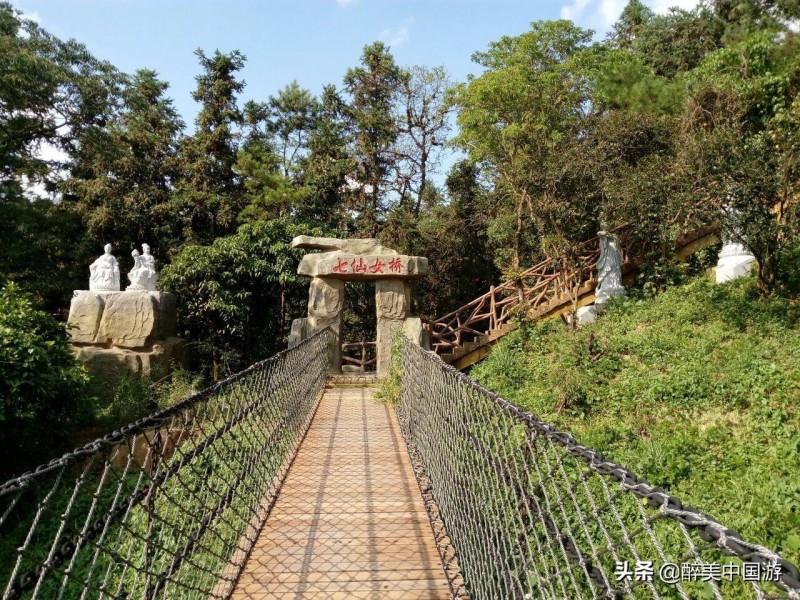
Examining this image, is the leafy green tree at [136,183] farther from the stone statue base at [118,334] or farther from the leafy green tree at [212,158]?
the stone statue base at [118,334]

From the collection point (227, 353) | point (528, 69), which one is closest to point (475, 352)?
point (227, 353)

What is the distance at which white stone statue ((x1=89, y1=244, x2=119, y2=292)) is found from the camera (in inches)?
353

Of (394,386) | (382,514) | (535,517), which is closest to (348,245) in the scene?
(394,386)

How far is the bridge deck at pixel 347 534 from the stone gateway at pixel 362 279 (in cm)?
355

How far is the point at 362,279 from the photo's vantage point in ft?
26.8

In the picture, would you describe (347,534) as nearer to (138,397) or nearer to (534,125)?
A: (138,397)

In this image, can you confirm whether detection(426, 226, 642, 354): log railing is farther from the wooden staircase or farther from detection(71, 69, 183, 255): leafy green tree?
detection(71, 69, 183, 255): leafy green tree

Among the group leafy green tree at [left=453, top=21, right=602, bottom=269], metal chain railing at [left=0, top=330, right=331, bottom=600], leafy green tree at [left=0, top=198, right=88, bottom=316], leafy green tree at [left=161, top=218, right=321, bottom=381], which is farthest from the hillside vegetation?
leafy green tree at [left=0, top=198, right=88, bottom=316]

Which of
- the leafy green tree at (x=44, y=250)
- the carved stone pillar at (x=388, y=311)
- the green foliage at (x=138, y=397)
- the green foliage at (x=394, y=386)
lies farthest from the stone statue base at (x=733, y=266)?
the leafy green tree at (x=44, y=250)

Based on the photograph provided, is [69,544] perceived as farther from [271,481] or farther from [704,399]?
[704,399]

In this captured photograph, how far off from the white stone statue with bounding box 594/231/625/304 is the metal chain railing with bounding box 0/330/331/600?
5273 millimetres

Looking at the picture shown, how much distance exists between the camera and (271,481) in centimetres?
337

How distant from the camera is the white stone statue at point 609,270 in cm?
924

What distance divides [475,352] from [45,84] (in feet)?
28.9
